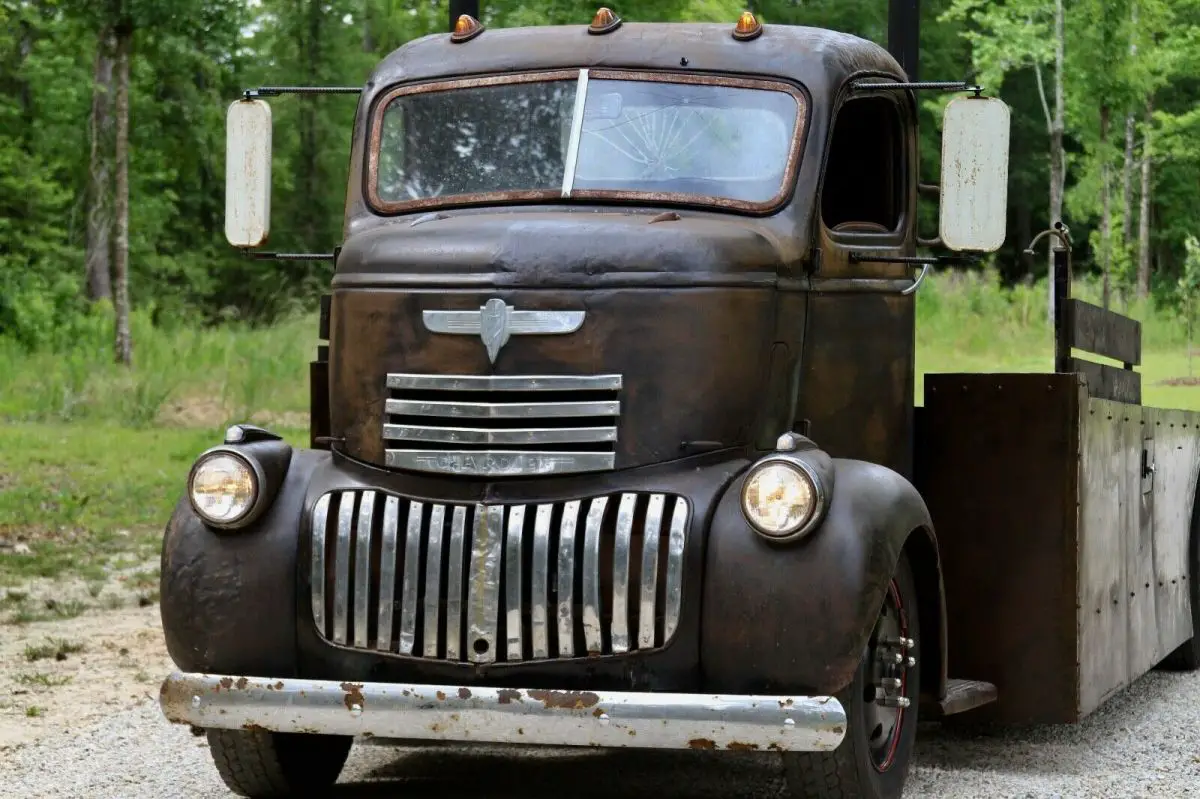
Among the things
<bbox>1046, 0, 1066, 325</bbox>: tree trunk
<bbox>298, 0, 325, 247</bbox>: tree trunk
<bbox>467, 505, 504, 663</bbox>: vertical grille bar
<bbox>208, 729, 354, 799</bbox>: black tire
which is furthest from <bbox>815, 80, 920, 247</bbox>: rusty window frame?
<bbox>298, 0, 325, 247</bbox>: tree trunk

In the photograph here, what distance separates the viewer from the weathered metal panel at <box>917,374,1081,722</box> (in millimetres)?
6773

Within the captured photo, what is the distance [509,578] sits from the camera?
538 cm

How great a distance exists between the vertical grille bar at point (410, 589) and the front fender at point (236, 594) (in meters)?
0.37

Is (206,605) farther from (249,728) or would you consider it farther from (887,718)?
(887,718)

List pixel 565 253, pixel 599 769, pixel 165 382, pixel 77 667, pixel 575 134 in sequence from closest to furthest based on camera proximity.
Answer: pixel 565 253 → pixel 575 134 → pixel 599 769 → pixel 77 667 → pixel 165 382

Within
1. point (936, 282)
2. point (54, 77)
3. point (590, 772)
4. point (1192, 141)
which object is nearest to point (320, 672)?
point (590, 772)

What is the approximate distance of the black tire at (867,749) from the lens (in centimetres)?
546

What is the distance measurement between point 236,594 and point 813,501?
1716mm

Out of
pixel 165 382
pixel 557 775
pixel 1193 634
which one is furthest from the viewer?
pixel 165 382

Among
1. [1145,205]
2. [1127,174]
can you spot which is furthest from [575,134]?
[1145,205]

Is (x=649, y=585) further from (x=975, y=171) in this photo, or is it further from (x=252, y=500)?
(x=975, y=171)

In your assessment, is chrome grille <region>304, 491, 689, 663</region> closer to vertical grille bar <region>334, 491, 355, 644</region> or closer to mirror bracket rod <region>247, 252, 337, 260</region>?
vertical grille bar <region>334, 491, 355, 644</region>

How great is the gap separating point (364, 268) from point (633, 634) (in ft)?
4.89

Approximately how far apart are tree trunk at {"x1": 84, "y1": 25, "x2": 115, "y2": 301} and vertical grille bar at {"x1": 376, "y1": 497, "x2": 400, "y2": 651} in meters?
19.8
